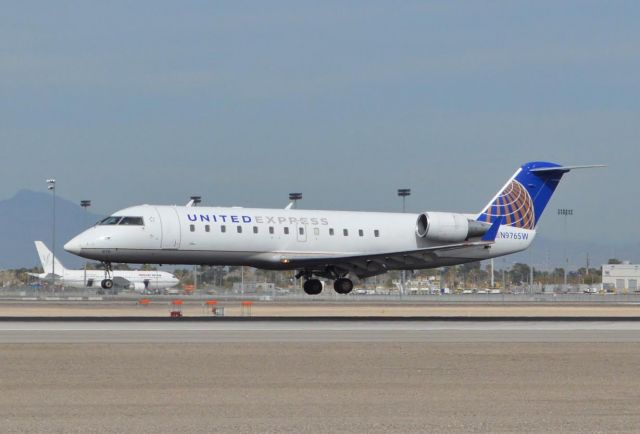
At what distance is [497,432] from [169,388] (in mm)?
7100

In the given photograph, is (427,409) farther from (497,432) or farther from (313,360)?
(313,360)

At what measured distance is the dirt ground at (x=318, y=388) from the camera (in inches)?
693

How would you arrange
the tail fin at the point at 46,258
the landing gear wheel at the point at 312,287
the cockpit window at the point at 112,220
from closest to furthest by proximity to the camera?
the cockpit window at the point at 112,220 → the landing gear wheel at the point at 312,287 → the tail fin at the point at 46,258

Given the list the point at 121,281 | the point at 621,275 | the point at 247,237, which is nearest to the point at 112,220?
the point at 247,237

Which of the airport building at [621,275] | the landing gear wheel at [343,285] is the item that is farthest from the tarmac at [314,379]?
the airport building at [621,275]

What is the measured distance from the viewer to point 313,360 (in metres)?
26.4

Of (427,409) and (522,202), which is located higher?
(522,202)

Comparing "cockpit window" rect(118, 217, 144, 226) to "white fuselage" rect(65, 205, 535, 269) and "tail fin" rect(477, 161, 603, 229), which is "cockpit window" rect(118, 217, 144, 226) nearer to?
"white fuselage" rect(65, 205, 535, 269)

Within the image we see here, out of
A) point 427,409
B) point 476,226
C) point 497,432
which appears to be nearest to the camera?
point 497,432

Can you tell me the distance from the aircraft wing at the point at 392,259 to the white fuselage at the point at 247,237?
14 cm

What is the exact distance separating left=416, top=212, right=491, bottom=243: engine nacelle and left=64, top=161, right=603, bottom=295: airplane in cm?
5

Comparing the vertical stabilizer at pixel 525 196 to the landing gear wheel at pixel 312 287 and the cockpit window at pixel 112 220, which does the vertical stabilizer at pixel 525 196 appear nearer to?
the landing gear wheel at pixel 312 287

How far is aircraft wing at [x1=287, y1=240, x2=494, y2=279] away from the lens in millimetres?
55844

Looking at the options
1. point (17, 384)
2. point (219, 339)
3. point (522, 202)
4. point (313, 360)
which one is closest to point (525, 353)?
point (313, 360)
